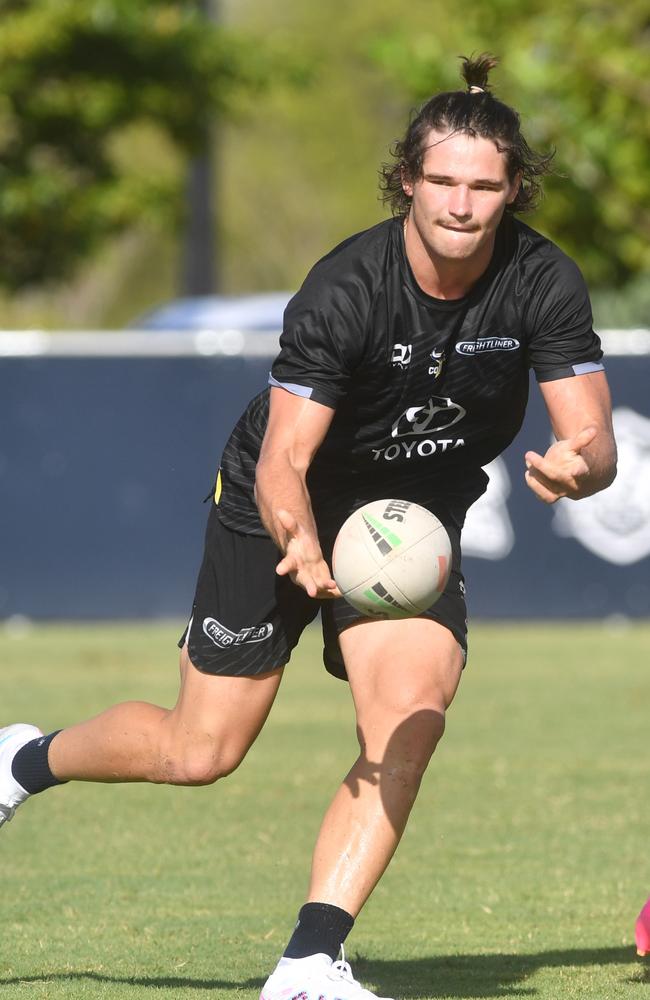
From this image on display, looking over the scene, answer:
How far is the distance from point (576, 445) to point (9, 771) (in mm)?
2151

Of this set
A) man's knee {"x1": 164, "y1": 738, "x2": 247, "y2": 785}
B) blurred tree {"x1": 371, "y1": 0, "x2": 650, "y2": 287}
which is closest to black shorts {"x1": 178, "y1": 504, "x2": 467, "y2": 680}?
man's knee {"x1": 164, "y1": 738, "x2": 247, "y2": 785}

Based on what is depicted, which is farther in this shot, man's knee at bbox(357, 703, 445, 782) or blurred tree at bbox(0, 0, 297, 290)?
blurred tree at bbox(0, 0, 297, 290)

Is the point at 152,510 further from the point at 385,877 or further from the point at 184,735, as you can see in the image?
the point at 184,735

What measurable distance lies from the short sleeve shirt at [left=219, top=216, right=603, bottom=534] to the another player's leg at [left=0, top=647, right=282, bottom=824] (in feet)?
2.26

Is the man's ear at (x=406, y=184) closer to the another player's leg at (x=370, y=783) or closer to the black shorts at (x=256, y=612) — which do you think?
the black shorts at (x=256, y=612)

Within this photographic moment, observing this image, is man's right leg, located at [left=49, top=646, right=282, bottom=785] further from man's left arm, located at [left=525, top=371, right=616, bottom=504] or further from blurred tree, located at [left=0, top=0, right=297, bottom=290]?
blurred tree, located at [left=0, top=0, right=297, bottom=290]

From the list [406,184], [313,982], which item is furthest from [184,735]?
[406,184]

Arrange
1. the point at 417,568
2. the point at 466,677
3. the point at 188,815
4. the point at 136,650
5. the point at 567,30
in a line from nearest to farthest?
the point at 417,568
the point at 188,815
the point at 466,677
the point at 136,650
the point at 567,30

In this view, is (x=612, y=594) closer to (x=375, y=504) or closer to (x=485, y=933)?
(x=485, y=933)

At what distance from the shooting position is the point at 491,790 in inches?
346

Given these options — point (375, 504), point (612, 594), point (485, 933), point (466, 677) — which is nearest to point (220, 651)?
point (375, 504)

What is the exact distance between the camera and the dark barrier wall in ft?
50.9

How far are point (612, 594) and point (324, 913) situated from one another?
36.7 ft

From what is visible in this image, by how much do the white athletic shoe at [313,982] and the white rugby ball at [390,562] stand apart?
0.93 metres
